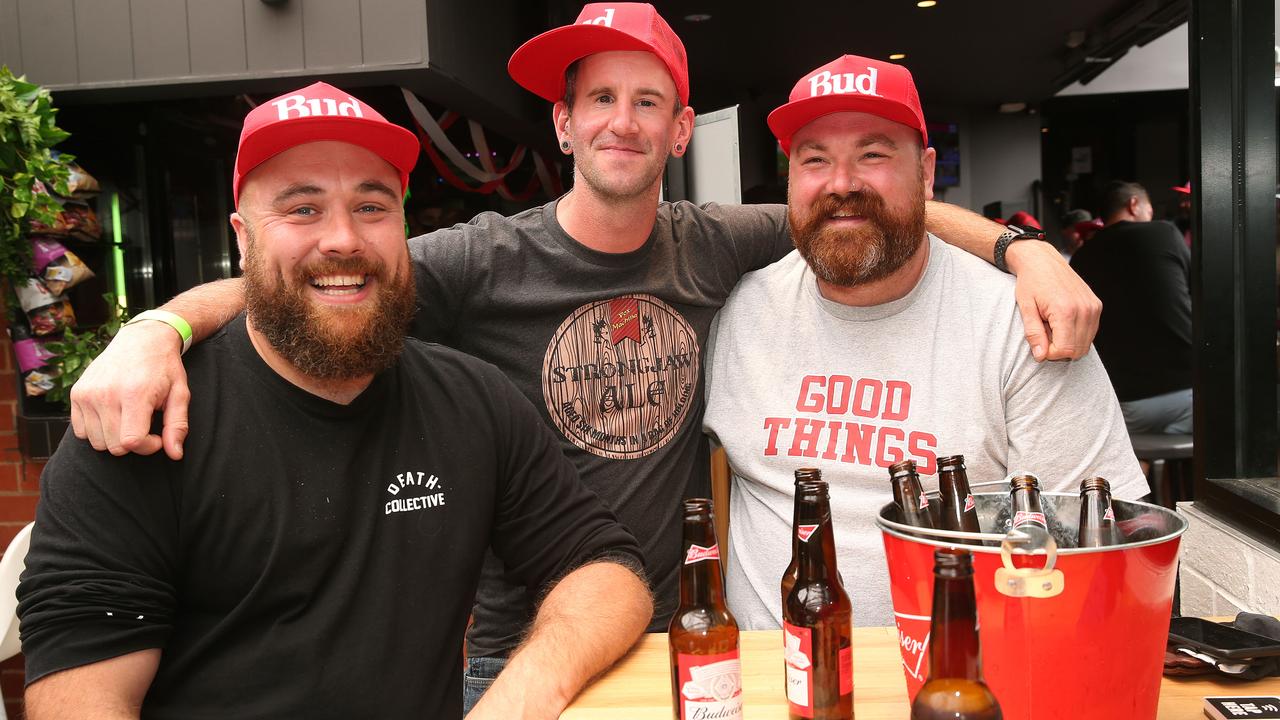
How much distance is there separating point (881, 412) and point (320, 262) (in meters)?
1.05

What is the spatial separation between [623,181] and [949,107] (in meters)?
9.28

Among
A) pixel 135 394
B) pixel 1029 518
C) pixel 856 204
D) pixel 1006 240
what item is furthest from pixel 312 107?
pixel 1006 240

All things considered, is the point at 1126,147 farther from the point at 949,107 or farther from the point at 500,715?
the point at 500,715

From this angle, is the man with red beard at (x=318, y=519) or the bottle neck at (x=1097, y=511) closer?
the bottle neck at (x=1097, y=511)

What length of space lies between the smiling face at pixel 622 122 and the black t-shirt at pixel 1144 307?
336 centimetres

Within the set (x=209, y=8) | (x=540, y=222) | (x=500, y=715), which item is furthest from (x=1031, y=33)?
(x=500, y=715)

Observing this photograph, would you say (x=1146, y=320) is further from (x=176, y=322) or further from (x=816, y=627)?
(x=176, y=322)

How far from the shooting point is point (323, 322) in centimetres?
147

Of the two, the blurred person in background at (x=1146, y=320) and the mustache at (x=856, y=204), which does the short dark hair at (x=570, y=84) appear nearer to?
the mustache at (x=856, y=204)

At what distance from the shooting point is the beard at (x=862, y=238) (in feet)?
5.82

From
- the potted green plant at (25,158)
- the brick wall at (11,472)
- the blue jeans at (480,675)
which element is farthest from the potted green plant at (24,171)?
the blue jeans at (480,675)

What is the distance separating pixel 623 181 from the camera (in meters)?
1.93

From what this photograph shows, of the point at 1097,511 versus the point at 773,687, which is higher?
the point at 1097,511

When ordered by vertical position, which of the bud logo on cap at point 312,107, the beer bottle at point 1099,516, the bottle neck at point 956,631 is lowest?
the bottle neck at point 956,631
